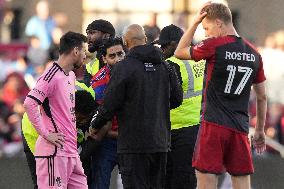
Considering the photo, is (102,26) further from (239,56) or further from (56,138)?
(239,56)

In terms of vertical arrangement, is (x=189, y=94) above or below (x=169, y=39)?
below

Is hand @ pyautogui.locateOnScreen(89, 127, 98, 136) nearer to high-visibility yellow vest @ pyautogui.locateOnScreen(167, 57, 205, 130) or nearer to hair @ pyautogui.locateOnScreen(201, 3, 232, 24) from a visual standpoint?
high-visibility yellow vest @ pyautogui.locateOnScreen(167, 57, 205, 130)

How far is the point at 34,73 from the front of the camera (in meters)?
18.9

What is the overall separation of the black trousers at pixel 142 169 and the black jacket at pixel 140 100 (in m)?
0.06

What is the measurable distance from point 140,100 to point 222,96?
33.2 inches

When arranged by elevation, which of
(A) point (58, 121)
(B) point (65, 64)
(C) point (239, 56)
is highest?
(C) point (239, 56)

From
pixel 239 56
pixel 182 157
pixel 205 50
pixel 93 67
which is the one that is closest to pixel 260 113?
pixel 239 56

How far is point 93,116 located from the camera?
11156mm

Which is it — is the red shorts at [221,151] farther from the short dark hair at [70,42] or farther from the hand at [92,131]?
the short dark hair at [70,42]

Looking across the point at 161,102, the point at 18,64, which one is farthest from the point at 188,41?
the point at 18,64

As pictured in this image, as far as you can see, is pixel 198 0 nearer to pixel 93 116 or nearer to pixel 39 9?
pixel 39 9

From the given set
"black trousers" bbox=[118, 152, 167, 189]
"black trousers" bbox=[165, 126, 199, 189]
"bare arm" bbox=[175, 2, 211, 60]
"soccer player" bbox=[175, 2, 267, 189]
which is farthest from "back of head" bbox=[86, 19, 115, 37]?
"soccer player" bbox=[175, 2, 267, 189]

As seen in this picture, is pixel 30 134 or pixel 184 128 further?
pixel 184 128

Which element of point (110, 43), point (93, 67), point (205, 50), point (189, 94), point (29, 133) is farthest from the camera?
point (93, 67)
